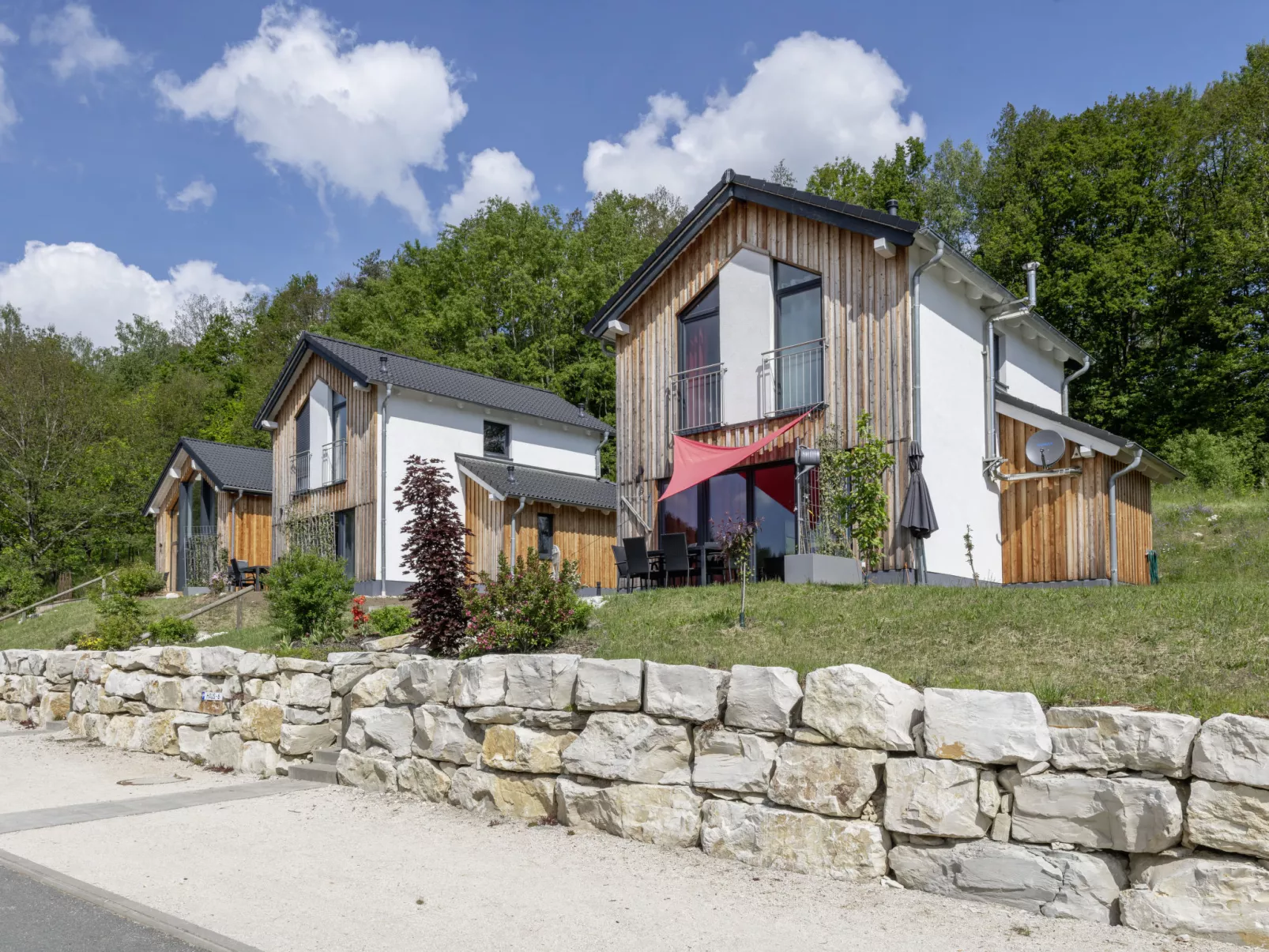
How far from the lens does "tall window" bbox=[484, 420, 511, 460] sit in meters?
25.2

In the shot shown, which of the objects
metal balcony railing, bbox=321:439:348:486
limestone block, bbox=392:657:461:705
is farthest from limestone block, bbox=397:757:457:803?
metal balcony railing, bbox=321:439:348:486

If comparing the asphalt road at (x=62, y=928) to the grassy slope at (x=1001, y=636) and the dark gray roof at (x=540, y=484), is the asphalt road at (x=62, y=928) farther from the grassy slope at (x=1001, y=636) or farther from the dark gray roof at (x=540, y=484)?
the dark gray roof at (x=540, y=484)

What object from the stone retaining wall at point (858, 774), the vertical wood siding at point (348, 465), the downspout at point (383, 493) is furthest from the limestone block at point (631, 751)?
the vertical wood siding at point (348, 465)

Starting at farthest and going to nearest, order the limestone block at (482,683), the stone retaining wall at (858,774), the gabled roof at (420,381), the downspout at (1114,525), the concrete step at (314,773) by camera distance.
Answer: the gabled roof at (420,381) < the downspout at (1114,525) < the concrete step at (314,773) < the limestone block at (482,683) < the stone retaining wall at (858,774)

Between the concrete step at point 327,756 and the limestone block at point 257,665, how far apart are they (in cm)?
110

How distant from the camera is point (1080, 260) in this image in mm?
30250

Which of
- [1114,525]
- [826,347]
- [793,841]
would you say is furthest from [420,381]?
[793,841]

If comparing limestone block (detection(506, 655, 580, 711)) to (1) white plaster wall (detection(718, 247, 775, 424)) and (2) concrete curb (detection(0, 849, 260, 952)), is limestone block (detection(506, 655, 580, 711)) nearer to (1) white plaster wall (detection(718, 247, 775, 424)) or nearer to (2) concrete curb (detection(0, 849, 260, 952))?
(2) concrete curb (detection(0, 849, 260, 952))

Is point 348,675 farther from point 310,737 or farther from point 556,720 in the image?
point 556,720

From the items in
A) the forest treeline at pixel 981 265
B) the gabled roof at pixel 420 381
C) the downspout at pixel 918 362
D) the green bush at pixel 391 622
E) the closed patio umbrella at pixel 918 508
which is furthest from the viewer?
the forest treeline at pixel 981 265

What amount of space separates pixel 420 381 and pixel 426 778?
16208 millimetres

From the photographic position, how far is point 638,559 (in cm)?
1440

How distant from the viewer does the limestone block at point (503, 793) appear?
25.4 ft

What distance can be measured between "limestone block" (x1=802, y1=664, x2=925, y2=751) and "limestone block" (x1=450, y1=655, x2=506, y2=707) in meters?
2.89
